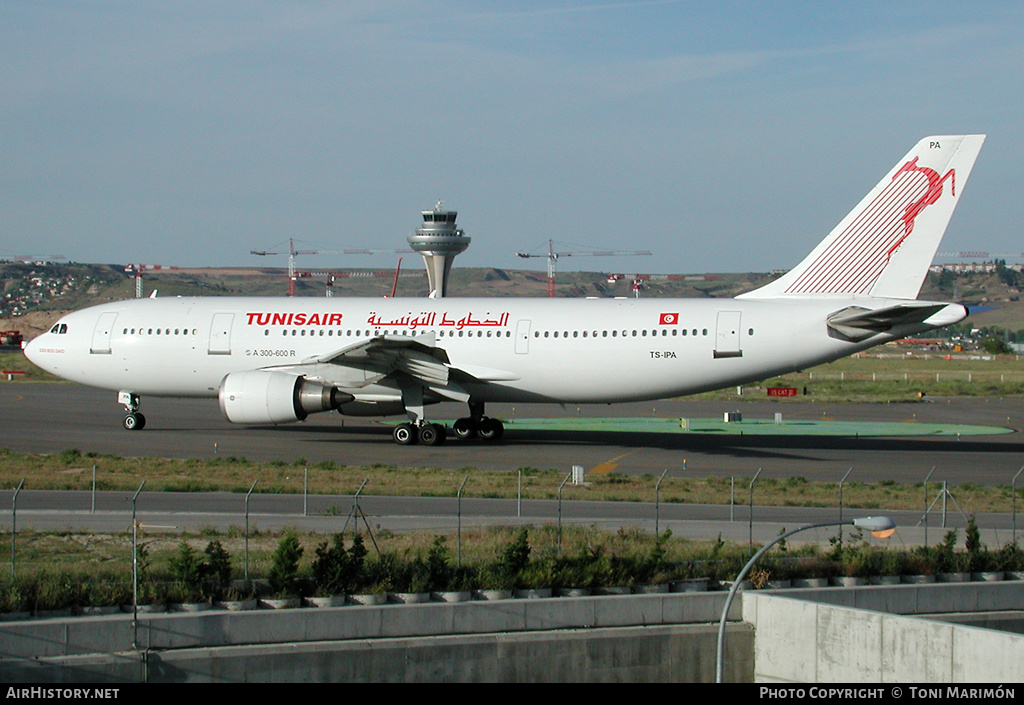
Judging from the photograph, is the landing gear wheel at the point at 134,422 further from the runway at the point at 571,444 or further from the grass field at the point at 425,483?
the grass field at the point at 425,483

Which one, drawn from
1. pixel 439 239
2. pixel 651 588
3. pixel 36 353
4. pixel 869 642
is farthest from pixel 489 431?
pixel 439 239

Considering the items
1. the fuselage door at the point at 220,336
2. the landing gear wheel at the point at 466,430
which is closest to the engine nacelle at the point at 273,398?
the fuselage door at the point at 220,336

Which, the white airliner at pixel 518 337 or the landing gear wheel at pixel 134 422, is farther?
the landing gear wheel at pixel 134 422

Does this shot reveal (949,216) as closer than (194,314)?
Yes

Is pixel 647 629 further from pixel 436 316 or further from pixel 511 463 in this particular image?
pixel 436 316

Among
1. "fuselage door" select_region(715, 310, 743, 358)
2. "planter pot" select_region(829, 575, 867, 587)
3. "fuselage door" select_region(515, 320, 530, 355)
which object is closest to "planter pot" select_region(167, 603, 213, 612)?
"planter pot" select_region(829, 575, 867, 587)

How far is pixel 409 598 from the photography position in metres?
17.8

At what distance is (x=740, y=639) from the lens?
1820cm

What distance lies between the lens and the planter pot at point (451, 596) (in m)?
18.0

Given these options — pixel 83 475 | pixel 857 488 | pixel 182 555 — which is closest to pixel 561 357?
pixel 857 488

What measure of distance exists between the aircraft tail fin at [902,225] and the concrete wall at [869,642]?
17.4 m

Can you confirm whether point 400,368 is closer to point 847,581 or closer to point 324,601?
point 847,581

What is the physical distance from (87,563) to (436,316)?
21.1 m

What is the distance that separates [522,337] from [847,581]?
19.1 m
